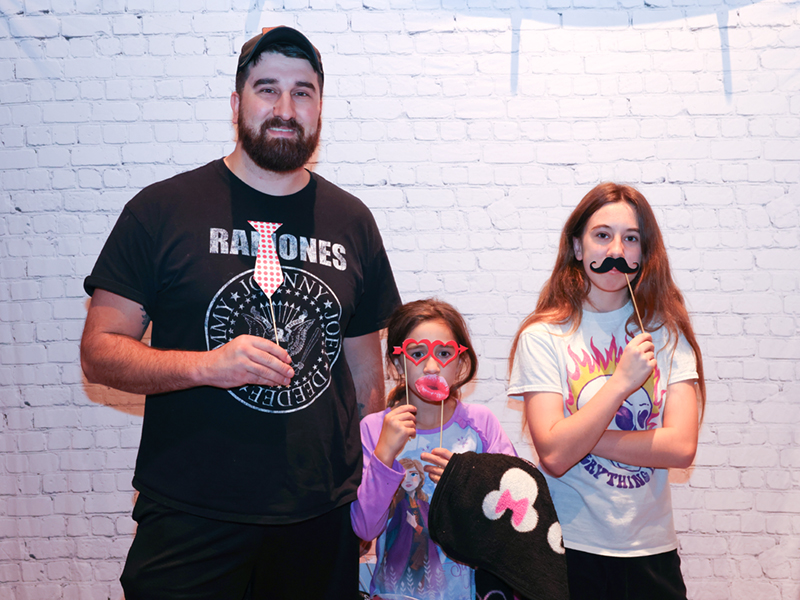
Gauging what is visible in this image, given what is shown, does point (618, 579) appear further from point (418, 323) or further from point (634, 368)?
point (418, 323)

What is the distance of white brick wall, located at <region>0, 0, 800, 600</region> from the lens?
9.08 feet

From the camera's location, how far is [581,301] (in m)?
1.83

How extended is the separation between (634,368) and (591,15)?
6.06 feet

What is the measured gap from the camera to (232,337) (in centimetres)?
159

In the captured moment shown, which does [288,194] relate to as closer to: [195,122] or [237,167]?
[237,167]

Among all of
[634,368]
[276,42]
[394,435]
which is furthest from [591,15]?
[394,435]

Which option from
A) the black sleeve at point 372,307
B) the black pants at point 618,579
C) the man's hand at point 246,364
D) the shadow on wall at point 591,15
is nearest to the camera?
the man's hand at point 246,364

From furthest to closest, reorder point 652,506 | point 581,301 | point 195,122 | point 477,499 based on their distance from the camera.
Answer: point 195,122 → point 581,301 → point 652,506 → point 477,499

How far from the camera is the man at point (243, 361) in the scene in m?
1.53

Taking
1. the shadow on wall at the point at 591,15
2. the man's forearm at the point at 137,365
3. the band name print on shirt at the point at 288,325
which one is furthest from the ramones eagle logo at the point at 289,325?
the shadow on wall at the point at 591,15

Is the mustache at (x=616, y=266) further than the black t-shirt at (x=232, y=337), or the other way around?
the mustache at (x=616, y=266)

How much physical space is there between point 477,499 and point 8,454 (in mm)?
2239

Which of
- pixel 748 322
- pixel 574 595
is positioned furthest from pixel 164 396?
pixel 748 322

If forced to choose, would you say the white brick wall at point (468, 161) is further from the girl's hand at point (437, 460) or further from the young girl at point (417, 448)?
the girl's hand at point (437, 460)
